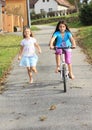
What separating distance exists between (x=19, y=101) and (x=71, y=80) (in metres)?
2.69

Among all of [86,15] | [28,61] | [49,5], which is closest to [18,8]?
[86,15]

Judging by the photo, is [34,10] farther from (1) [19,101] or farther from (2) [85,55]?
(1) [19,101]

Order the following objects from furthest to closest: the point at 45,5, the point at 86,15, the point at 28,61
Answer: the point at 45,5 → the point at 86,15 → the point at 28,61

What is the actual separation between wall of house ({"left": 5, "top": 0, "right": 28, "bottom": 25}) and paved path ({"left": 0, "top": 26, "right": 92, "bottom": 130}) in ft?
137

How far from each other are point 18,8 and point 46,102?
48372mm

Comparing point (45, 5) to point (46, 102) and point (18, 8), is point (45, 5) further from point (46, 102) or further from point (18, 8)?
point (46, 102)

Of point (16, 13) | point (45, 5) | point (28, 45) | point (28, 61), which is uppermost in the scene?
point (45, 5)

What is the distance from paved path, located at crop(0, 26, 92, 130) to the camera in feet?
26.3

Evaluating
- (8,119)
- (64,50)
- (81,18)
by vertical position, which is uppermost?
(81,18)

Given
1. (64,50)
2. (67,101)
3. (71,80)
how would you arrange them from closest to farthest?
(67,101) < (64,50) < (71,80)

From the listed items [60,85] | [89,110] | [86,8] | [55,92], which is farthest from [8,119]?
[86,8]

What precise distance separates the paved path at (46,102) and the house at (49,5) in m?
93.1

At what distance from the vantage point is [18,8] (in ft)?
188

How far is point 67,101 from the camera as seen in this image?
9773mm
